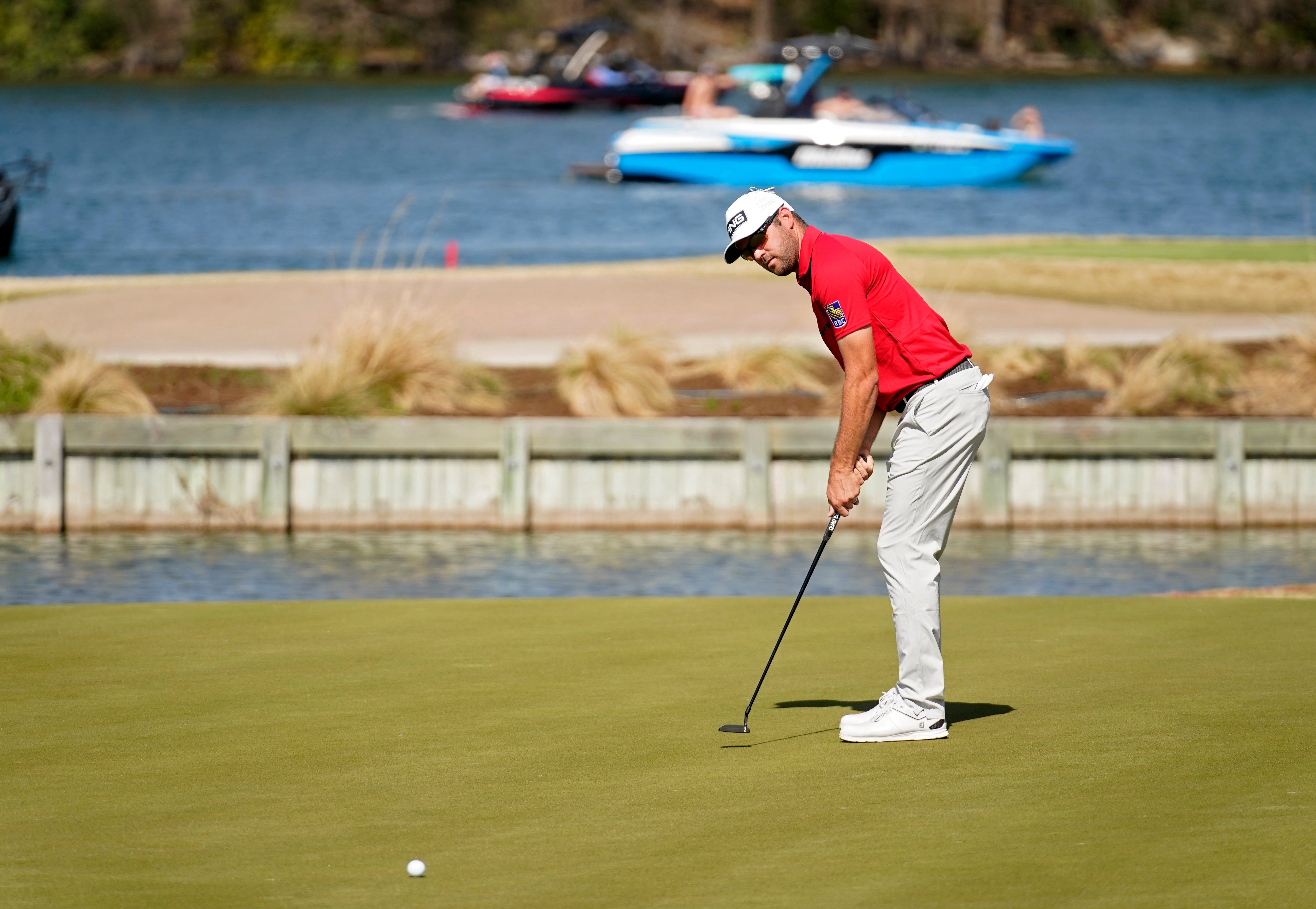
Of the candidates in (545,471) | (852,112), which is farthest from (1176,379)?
(852,112)

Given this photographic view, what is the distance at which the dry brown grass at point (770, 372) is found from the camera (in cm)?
1755

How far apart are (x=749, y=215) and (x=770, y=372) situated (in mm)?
11247

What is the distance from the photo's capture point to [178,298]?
885 inches

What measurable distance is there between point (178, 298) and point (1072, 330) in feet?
34.2

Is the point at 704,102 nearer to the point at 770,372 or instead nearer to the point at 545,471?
the point at 770,372

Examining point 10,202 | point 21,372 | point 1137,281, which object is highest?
point 10,202

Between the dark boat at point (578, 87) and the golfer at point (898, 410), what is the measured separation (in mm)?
79450

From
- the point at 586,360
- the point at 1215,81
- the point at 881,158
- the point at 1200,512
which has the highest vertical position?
the point at 1215,81

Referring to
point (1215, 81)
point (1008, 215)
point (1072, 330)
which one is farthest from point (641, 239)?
point (1215, 81)

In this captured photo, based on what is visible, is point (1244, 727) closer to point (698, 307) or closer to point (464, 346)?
point (464, 346)

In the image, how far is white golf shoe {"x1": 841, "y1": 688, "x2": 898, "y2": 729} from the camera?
677cm

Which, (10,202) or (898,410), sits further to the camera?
(10,202)

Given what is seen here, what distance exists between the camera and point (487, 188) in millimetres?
51750

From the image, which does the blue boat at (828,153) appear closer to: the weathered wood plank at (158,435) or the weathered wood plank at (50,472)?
the weathered wood plank at (158,435)
